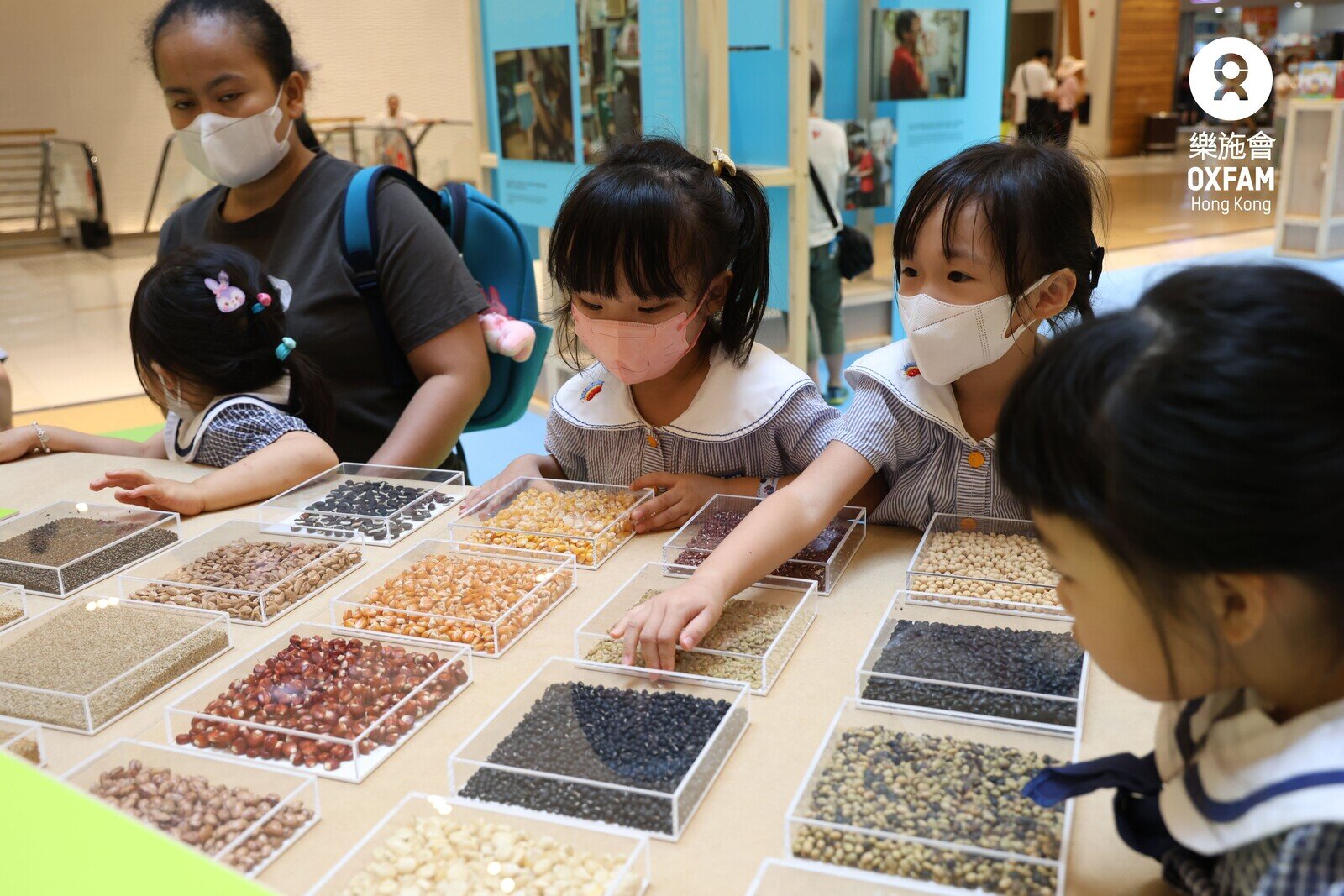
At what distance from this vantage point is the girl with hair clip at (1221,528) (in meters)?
0.70

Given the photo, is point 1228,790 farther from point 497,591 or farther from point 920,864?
point 497,591

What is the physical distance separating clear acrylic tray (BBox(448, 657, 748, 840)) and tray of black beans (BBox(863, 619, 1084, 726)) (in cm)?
19

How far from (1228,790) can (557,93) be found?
15.7 feet

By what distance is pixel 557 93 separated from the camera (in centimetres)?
507

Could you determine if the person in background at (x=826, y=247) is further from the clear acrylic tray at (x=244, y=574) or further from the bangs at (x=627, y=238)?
the clear acrylic tray at (x=244, y=574)

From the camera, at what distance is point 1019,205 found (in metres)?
1.54

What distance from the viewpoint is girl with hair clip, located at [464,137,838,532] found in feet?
5.66

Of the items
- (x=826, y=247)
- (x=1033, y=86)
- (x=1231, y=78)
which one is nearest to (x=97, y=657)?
(x=826, y=247)

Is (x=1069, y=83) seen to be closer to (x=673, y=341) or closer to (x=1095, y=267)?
(x=1095, y=267)

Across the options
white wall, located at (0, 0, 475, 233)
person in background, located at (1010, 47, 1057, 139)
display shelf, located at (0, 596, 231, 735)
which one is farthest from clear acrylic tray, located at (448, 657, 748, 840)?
person in background, located at (1010, 47, 1057, 139)

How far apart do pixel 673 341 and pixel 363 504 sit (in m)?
0.62

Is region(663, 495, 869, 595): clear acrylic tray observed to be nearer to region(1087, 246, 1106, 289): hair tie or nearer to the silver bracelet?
region(1087, 246, 1106, 289): hair tie

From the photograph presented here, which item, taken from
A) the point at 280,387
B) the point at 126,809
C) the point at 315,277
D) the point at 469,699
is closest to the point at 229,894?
the point at 126,809

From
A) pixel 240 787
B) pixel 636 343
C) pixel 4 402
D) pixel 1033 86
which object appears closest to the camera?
pixel 240 787
